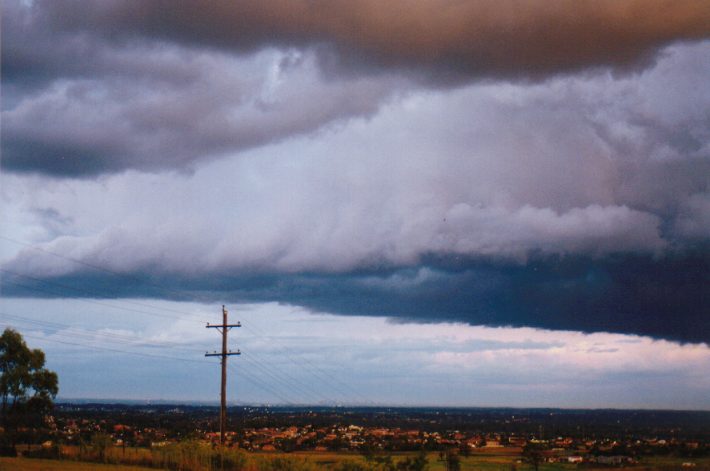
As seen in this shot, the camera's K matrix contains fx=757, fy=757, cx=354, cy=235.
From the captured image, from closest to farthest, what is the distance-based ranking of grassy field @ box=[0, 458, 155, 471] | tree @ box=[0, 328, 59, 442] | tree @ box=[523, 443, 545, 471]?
1. grassy field @ box=[0, 458, 155, 471]
2. tree @ box=[0, 328, 59, 442]
3. tree @ box=[523, 443, 545, 471]

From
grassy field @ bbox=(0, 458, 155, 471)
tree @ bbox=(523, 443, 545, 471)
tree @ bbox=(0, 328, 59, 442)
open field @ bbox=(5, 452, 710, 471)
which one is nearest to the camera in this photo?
grassy field @ bbox=(0, 458, 155, 471)

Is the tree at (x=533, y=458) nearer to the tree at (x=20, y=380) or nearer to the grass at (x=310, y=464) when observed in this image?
the grass at (x=310, y=464)

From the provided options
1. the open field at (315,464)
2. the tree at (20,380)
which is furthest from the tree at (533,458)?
the tree at (20,380)

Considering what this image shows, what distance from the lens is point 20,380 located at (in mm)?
57719

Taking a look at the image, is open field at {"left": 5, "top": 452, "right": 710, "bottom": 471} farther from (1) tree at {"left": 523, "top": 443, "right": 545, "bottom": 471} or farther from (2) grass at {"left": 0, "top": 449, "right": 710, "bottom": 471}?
(1) tree at {"left": 523, "top": 443, "right": 545, "bottom": 471}

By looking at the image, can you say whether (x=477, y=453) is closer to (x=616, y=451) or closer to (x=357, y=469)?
(x=616, y=451)

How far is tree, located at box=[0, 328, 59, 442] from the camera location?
2260 inches

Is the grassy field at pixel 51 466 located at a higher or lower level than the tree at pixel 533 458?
higher

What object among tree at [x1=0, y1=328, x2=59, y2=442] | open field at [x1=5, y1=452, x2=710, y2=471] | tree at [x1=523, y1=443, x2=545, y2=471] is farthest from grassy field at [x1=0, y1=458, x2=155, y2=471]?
tree at [x1=523, y1=443, x2=545, y2=471]

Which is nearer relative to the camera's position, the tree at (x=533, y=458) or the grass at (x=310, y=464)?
the grass at (x=310, y=464)

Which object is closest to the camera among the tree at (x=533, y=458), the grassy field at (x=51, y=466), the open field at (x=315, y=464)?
the grassy field at (x=51, y=466)

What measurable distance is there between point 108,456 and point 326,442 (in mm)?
52899

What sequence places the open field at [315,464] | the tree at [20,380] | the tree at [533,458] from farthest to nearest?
the tree at [533,458] → the tree at [20,380] → the open field at [315,464]

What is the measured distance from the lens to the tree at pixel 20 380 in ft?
188
